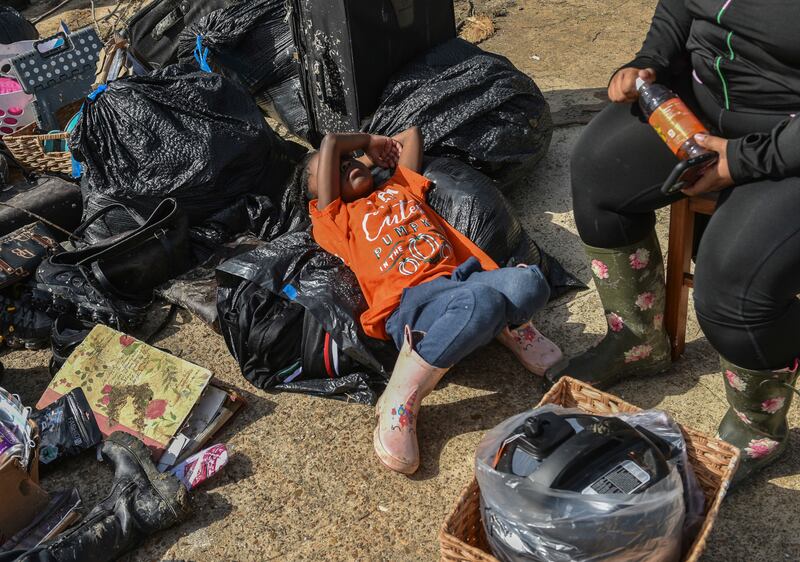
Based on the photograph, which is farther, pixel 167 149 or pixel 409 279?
pixel 167 149

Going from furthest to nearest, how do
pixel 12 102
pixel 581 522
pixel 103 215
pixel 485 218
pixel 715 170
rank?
pixel 12 102
pixel 103 215
pixel 485 218
pixel 715 170
pixel 581 522

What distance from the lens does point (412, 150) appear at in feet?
9.89

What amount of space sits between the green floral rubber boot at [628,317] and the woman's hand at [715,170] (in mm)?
430

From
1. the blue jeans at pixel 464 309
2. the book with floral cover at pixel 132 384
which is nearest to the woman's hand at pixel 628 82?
the blue jeans at pixel 464 309

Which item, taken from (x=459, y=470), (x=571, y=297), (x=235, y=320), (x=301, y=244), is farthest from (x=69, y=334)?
(x=571, y=297)

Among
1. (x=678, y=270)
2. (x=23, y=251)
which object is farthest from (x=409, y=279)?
(x=23, y=251)

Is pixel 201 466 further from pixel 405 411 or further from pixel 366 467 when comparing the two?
pixel 405 411

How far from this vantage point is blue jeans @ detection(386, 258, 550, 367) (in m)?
2.28

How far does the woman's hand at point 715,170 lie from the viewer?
5.91 ft

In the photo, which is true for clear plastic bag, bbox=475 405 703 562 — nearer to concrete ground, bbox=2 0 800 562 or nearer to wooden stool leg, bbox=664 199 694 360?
concrete ground, bbox=2 0 800 562

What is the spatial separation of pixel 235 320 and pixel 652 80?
5.10 feet

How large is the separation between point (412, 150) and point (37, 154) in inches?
79.1

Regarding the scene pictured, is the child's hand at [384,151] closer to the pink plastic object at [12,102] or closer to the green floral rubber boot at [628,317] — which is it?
the green floral rubber boot at [628,317]

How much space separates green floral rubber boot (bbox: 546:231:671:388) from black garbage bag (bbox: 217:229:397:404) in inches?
24.5
